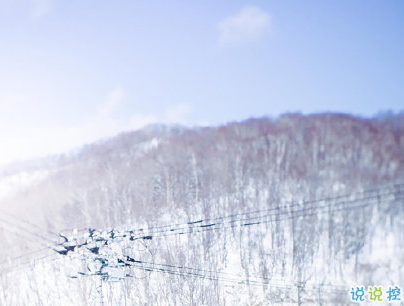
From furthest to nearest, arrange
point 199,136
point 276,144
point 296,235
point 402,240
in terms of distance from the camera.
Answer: point 199,136, point 276,144, point 296,235, point 402,240

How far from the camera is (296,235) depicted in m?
4.41

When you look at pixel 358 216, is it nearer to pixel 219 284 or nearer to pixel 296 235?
pixel 296 235

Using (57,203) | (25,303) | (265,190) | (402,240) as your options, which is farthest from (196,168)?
(25,303)

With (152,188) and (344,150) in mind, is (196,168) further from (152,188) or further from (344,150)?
(344,150)

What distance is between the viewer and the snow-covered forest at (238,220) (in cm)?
357

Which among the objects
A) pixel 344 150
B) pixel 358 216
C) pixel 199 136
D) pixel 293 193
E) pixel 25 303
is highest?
pixel 199 136

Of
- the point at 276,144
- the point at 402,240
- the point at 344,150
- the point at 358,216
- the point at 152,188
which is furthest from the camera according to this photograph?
the point at 152,188

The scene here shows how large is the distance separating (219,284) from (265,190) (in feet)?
5.25

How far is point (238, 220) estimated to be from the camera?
4762 millimetres

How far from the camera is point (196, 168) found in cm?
528

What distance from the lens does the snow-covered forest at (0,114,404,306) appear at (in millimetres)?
3574

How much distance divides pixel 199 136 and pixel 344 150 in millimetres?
2456

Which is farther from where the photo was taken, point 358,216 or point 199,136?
point 199,136

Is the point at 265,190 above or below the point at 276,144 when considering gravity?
below
